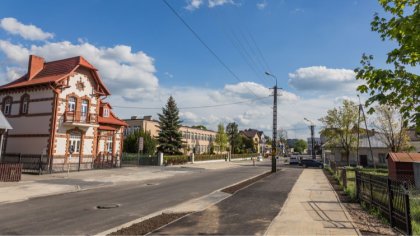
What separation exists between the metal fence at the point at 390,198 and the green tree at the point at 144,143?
37.8m

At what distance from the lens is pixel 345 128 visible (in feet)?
155

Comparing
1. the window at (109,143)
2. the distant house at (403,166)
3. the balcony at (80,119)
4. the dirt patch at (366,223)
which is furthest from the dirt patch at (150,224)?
the window at (109,143)

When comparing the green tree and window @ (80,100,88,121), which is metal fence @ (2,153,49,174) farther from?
the green tree

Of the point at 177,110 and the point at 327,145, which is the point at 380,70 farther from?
the point at 327,145

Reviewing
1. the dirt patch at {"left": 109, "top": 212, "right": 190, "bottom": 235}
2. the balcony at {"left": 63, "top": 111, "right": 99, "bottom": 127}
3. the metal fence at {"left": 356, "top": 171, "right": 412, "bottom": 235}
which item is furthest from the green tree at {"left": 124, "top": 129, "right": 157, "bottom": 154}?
the metal fence at {"left": 356, "top": 171, "right": 412, "bottom": 235}

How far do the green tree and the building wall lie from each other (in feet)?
61.8

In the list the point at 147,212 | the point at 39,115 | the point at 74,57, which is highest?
the point at 74,57

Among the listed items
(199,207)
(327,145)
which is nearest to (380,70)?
(199,207)

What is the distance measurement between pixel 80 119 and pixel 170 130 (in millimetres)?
19881

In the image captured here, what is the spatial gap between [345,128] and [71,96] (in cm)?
3849

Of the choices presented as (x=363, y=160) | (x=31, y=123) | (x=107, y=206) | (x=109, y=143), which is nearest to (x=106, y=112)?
(x=109, y=143)

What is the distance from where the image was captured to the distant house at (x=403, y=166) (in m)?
24.0

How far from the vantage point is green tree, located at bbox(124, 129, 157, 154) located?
154ft

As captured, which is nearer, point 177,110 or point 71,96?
point 71,96
